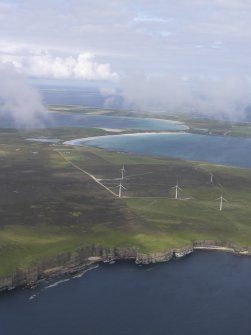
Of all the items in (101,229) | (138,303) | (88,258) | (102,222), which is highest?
(102,222)

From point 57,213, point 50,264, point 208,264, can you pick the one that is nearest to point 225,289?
point 208,264

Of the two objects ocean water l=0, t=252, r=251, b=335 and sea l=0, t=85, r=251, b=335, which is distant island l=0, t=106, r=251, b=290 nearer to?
sea l=0, t=85, r=251, b=335

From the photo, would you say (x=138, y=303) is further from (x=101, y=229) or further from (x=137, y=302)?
(x=101, y=229)

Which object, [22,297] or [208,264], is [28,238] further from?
[208,264]

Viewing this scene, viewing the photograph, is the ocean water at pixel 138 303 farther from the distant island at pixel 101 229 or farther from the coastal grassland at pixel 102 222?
the coastal grassland at pixel 102 222

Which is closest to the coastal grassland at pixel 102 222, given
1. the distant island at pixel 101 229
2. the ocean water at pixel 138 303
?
the distant island at pixel 101 229

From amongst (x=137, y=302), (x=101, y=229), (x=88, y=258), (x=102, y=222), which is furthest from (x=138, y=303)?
(x=102, y=222)
